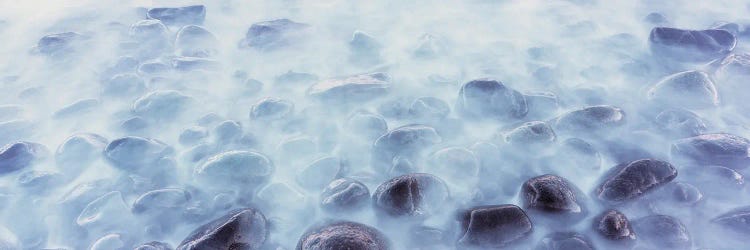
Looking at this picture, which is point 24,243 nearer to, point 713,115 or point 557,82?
point 557,82

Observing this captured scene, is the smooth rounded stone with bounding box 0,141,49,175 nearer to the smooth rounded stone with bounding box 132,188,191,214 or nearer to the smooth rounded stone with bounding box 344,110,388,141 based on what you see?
the smooth rounded stone with bounding box 132,188,191,214

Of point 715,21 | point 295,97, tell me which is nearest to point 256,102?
point 295,97

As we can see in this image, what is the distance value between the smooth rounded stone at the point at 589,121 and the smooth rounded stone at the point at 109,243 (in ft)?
3.71

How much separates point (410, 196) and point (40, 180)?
3.14 ft

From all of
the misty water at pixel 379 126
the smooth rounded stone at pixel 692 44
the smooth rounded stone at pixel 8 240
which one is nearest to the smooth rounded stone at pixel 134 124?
the misty water at pixel 379 126

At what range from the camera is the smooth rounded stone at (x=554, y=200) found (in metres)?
1.08

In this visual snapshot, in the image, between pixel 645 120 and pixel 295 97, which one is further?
pixel 295 97

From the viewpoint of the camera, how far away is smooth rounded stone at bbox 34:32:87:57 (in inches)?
70.0

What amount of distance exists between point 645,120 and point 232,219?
115 cm

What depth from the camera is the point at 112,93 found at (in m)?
1.54

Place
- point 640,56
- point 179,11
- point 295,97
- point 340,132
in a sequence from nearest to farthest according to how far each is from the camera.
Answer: point 340,132 → point 295,97 → point 640,56 → point 179,11

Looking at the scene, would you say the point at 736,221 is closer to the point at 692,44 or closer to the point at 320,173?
the point at 692,44

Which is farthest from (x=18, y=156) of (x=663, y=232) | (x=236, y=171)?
(x=663, y=232)

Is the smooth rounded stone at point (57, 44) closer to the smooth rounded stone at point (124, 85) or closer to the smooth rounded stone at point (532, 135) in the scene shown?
the smooth rounded stone at point (124, 85)
